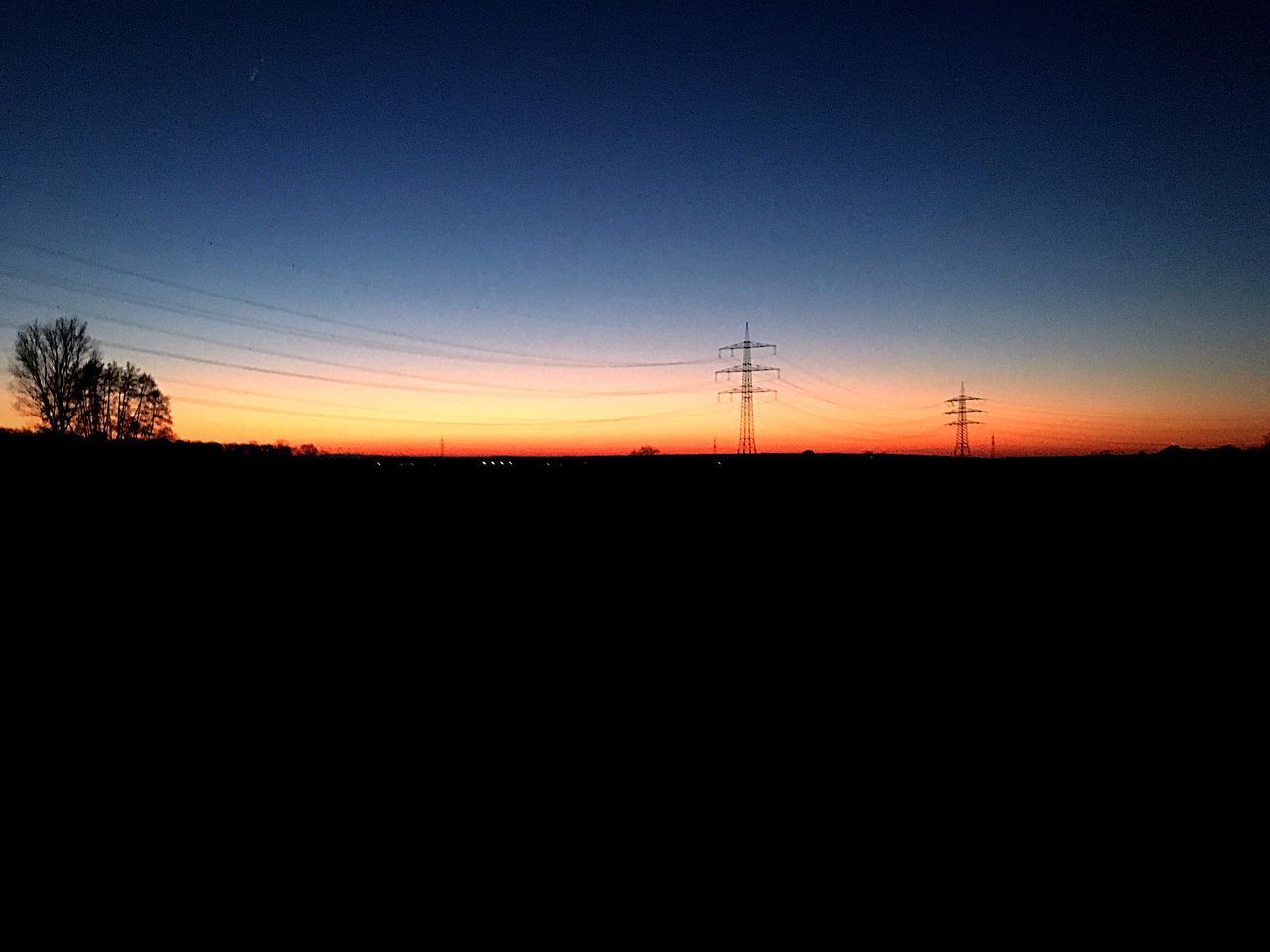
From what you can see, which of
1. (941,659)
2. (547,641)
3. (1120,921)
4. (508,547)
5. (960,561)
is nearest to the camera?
(1120,921)

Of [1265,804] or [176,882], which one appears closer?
[176,882]

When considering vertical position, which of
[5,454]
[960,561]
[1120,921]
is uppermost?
[5,454]

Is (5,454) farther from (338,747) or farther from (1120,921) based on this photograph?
(1120,921)

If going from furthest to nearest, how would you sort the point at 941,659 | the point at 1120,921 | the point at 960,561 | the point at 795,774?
1. the point at 960,561
2. the point at 941,659
3. the point at 795,774
4. the point at 1120,921

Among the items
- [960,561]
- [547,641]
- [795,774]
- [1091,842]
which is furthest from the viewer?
[960,561]

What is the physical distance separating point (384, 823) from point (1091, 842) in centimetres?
463

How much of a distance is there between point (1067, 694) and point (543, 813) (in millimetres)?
5163

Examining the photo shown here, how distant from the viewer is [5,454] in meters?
15.1

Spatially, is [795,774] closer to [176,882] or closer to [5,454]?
[176,882]

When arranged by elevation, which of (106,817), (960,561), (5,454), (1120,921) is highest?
(5,454)

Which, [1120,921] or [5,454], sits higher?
[5,454]

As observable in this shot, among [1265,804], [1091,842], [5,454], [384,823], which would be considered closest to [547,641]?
[384,823]

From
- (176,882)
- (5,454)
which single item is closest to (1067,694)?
(176,882)

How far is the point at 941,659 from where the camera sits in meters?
6.59
